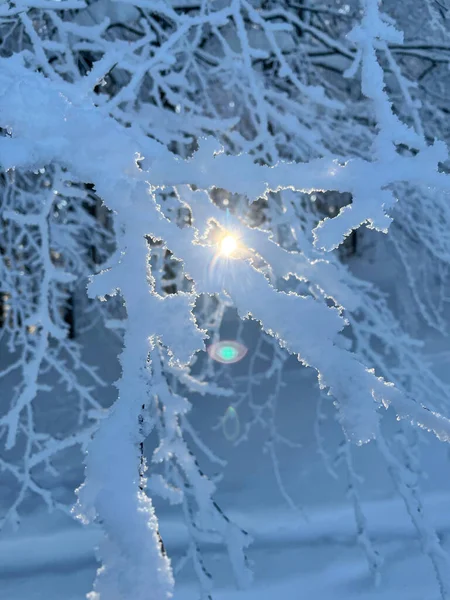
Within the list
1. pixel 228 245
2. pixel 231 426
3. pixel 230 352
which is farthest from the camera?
pixel 230 352

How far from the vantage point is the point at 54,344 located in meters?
9.24

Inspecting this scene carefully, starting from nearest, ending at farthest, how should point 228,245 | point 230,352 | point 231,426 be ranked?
point 228,245
point 231,426
point 230,352

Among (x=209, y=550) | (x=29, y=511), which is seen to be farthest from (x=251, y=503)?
(x=29, y=511)

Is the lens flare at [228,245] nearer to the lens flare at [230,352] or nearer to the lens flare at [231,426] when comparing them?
the lens flare at [231,426]

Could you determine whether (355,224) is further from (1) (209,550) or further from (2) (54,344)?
(2) (54,344)

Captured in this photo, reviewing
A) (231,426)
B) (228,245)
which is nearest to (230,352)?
(231,426)

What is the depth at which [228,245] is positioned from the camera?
0.92m

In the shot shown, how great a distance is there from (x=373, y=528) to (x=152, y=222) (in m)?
4.38

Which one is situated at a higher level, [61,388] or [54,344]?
[54,344]

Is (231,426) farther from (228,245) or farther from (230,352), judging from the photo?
(228,245)

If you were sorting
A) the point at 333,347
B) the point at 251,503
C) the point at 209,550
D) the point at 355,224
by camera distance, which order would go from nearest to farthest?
the point at 333,347, the point at 355,224, the point at 209,550, the point at 251,503

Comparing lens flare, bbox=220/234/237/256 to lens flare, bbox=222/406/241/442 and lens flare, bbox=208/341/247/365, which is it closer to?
lens flare, bbox=222/406/241/442

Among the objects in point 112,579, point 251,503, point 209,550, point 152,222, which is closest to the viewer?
point 112,579

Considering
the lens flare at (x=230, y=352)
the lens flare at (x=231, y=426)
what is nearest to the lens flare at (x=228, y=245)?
the lens flare at (x=231, y=426)
